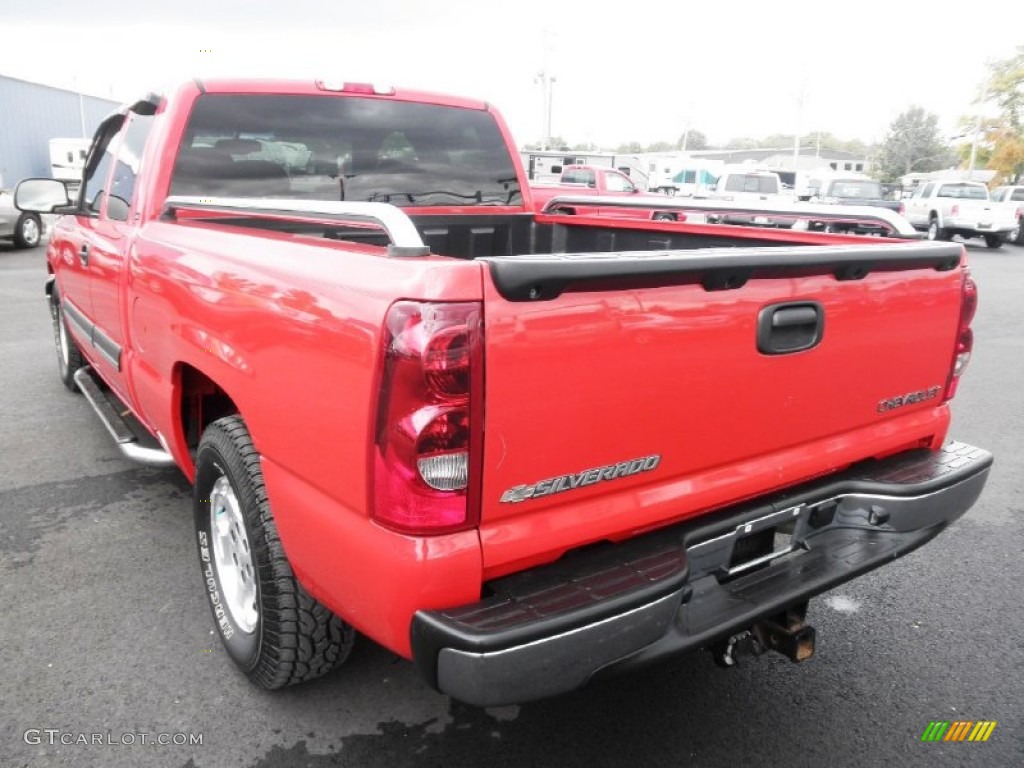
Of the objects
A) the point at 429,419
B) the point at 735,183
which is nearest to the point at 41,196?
the point at 429,419

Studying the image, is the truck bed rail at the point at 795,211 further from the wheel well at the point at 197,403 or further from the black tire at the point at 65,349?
the black tire at the point at 65,349

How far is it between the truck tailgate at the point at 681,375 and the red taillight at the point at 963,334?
89 millimetres

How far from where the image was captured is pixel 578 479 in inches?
74.5

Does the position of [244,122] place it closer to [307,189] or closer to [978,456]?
[307,189]

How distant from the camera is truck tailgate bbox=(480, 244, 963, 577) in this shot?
176cm

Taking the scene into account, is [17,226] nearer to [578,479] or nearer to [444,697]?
[444,697]

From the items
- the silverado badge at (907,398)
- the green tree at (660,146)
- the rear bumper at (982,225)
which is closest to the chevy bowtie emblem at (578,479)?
the silverado badge at (907,398)

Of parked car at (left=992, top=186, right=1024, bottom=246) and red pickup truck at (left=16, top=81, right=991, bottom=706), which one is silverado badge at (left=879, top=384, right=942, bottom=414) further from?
parked car at (left=992, top=186, right=1024, bottom=246)

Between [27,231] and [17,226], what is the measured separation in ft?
1.35

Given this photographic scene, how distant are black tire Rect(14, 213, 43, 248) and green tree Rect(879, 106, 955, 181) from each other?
75.3 m

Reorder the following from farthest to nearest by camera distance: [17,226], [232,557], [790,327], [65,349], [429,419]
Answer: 1. [17,226]
2. [65,349]
3. [232,557]
4. [790,327]
5. [429,419]

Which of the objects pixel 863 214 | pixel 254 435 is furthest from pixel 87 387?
pixel 863 214

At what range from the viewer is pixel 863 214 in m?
3.19

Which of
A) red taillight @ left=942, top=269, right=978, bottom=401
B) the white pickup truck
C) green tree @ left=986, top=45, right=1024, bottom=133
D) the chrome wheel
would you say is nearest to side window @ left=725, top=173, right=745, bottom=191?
the white pickup truck
